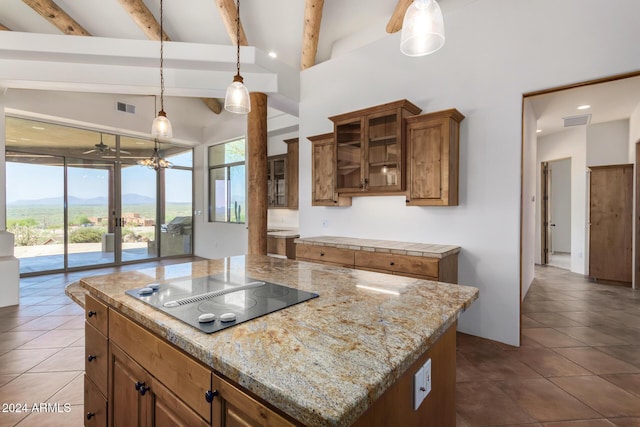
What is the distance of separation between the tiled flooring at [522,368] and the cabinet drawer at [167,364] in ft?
4.15

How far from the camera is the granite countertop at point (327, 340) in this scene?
62cm

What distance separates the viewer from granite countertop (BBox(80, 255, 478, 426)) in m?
0.62

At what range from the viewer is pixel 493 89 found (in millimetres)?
2867

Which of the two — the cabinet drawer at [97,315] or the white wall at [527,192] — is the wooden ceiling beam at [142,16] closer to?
the cabinet drawer at [97,315]

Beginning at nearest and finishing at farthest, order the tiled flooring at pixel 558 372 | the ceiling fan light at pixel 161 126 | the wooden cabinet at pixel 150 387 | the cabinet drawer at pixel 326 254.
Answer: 1. the wooden cabinet at pixel 150 387
2. the tiled flooring at pixel 558 372
3. the ceiling fan light at pixel 161 126
4. the cabinet drawer at pixel 326 254

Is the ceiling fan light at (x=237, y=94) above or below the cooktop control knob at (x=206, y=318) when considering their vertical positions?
above

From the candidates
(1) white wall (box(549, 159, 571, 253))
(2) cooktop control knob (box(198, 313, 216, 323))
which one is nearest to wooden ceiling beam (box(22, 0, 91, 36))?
(2) cooktop control knob (box(198, 313, 216, 323))

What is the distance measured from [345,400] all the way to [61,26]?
5620mm

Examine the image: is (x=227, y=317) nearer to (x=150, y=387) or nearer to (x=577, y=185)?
(x=150, y=387)

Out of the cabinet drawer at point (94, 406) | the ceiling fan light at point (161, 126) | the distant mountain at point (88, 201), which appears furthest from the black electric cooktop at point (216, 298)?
the distant mountain at point (88, 201)

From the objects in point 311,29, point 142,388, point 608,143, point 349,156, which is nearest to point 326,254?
point 349,156

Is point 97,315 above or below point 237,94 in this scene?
below

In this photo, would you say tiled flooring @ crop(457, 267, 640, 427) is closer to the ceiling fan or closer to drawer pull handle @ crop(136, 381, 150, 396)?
drawer pull handle @ crop(136, 381, 150, 396)

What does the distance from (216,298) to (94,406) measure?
1.00 m
